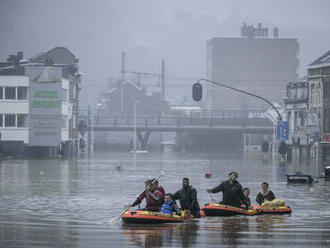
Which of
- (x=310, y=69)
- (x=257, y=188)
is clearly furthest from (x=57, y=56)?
(x=257, y=188)

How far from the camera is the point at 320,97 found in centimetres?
10794

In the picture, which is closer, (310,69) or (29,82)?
(310,69)

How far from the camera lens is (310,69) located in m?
111

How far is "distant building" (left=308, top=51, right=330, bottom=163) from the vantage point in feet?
344

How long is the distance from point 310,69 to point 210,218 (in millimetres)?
78423

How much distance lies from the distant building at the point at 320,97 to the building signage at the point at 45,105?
30073 mm

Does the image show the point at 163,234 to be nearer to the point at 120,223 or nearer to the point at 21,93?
the point at 120,223

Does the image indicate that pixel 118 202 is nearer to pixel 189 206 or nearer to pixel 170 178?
pixel 189 206

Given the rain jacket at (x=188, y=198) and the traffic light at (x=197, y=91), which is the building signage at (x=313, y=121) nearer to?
the traffic light at (x=197, y=91)

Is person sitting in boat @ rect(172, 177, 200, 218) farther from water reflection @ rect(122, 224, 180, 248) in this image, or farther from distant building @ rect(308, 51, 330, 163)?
distant building @ rect(308, 51, 330, 163)

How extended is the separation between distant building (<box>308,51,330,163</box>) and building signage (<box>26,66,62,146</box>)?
30.1 metres

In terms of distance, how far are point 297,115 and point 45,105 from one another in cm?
3266

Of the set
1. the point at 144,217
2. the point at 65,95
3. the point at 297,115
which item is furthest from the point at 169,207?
the point at 297,115

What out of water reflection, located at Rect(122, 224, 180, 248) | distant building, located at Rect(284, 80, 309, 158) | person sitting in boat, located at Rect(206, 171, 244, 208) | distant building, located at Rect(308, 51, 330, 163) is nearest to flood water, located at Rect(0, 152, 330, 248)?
water reflection, located at Rect(122, 224, 180, 248)
